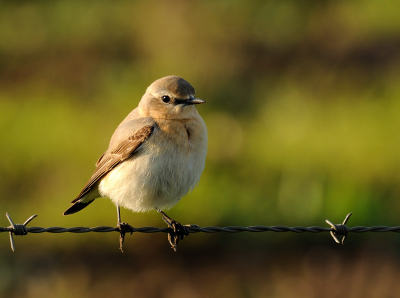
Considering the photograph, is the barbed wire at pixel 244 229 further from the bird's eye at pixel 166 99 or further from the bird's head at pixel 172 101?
the bird's eye at pixel 166 99

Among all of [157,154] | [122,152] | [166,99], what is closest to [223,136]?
[166,99]

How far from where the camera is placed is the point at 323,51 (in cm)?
1328

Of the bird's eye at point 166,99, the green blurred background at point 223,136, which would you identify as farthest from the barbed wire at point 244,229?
the green blurred background at point 223,136

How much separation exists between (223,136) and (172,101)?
4394mm

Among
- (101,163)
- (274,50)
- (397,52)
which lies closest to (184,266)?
(101,163)

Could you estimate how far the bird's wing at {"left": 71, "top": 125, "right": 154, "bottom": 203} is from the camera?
5.12m

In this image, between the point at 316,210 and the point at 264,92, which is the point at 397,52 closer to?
the point at 264,92

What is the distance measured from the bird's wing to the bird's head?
0.87 ft

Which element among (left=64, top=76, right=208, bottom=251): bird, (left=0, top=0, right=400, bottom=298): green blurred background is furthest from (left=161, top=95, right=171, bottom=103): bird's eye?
(left=0, top=0, right=400, bottom=298): green blurred background

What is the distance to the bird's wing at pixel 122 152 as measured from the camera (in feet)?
16.8

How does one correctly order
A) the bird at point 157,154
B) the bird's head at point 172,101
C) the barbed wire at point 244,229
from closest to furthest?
the barbed wire at point 244,229 < the bird at point 157,154 < the bird's head at point 172,101

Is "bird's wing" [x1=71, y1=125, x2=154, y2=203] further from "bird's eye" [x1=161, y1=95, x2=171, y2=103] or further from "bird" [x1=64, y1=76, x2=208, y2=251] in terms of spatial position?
"bird's eye" [x1=161, y1=95, x2=171, y2=103]

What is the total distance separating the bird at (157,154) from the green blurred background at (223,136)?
2.61 m

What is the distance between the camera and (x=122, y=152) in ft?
17.1
